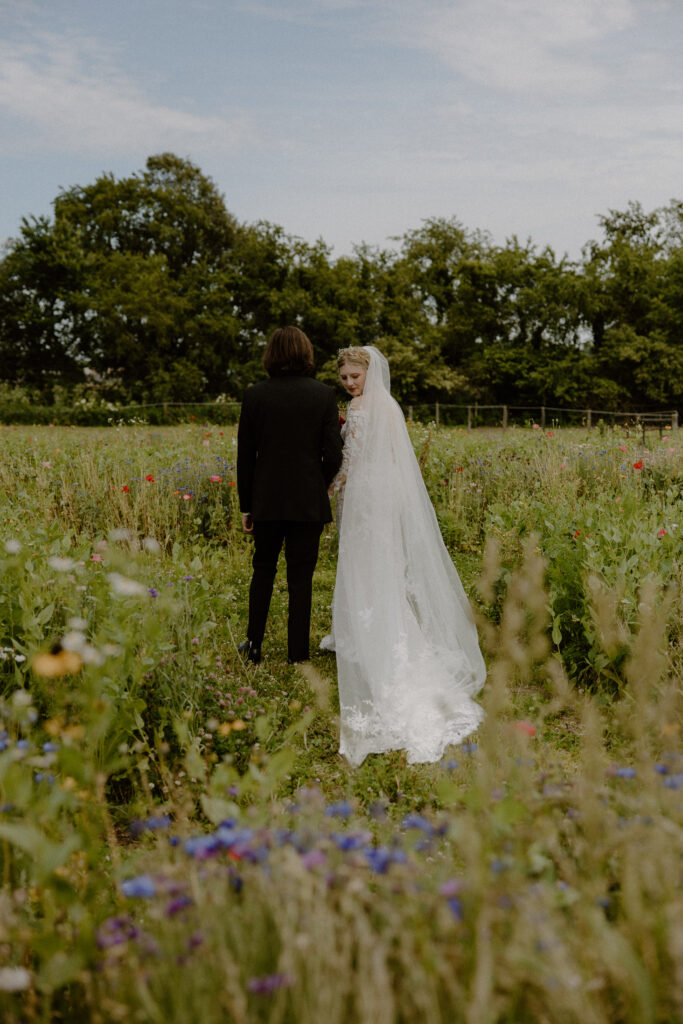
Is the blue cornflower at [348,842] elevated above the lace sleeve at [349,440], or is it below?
below

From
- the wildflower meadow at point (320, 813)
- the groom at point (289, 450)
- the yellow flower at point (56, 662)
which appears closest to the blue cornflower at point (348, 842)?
the wildflower meadow at point (320, 813)

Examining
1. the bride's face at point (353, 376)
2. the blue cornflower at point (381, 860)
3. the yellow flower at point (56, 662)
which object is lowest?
the blue cornflower at point (381, 860)

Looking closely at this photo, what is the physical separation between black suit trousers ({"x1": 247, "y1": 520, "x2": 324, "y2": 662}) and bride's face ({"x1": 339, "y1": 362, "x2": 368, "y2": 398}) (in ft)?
3.21

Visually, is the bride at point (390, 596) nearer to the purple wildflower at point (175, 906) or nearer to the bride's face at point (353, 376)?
the bride's face at point (353, 376)

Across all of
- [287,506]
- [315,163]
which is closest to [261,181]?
[315,163]

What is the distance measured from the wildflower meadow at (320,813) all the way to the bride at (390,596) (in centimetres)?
26

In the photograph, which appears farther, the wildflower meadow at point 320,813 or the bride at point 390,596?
the bride at point 390,596

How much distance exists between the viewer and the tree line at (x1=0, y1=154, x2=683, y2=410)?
3634cm

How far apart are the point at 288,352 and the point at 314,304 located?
36.4 m

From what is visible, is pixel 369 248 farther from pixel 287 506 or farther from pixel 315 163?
pixel 287 506

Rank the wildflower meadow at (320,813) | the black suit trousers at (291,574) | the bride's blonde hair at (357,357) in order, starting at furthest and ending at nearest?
the bride's blonde hair at (357,357) → the black suit trousers at (291,574) → the wildflower meadow at (320,813)

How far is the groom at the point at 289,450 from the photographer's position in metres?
4.16

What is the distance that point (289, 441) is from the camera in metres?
4.19

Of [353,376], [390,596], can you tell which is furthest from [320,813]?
[353,376]
